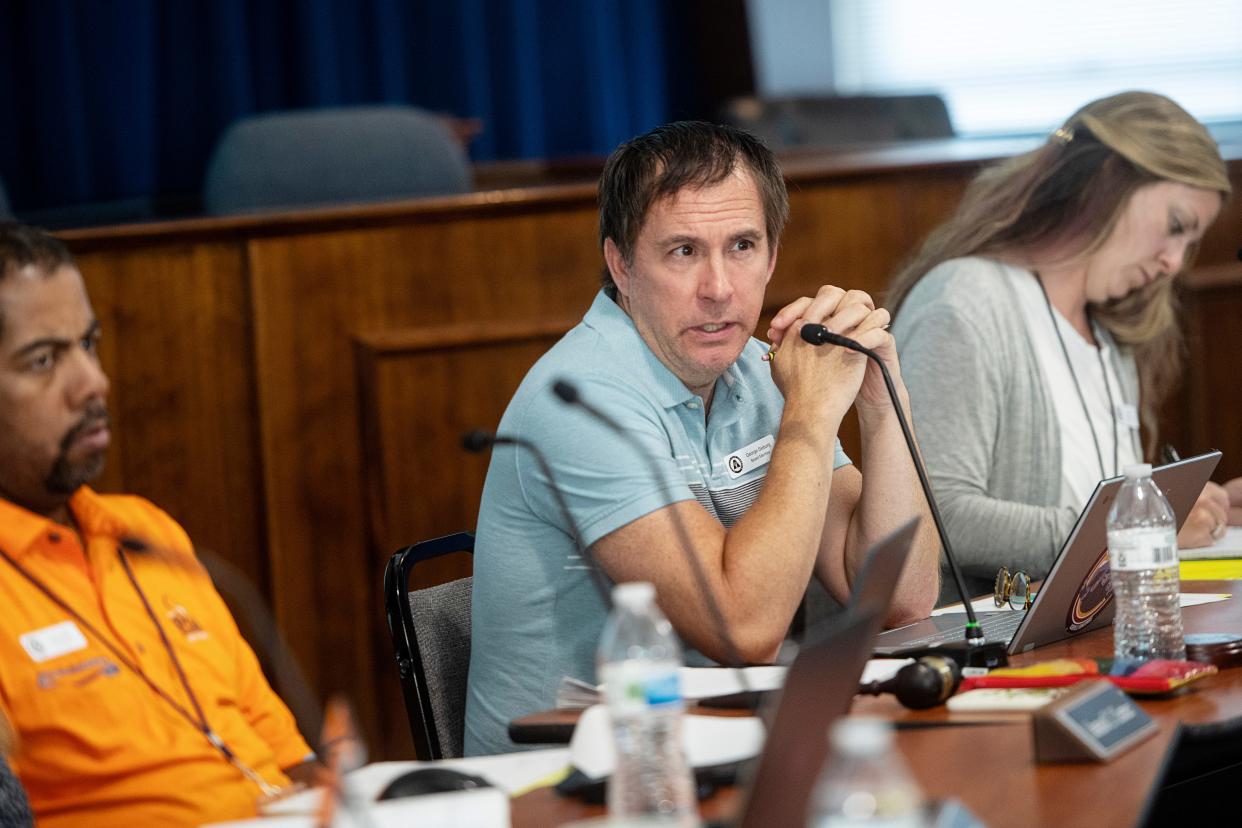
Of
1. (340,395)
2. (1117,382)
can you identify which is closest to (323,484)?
(340,395)

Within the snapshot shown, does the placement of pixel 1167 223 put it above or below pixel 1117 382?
above

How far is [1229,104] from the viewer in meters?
5.65

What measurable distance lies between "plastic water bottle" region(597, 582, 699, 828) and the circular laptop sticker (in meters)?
0.78

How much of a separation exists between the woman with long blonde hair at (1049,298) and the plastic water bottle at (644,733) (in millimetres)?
1380

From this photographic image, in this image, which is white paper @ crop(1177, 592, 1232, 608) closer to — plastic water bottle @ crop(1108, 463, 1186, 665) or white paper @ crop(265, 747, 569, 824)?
plastic water bottle @ crop(1108, 463, 1186, 665)

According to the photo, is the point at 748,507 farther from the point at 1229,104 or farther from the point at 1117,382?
the point at 1229,104

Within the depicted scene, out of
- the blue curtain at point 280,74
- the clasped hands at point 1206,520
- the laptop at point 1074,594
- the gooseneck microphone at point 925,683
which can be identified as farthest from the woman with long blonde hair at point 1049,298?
the blue curtain at point 280,74

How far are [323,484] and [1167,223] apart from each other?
5.68ft

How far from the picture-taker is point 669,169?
201cm

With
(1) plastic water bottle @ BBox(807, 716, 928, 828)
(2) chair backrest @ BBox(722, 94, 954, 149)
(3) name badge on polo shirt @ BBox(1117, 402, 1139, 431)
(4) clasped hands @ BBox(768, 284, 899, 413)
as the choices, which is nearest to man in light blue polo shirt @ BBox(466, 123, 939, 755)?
(4) clasped hands @ BBox(768, 284, 899, 413)

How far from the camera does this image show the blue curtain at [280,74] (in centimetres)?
458

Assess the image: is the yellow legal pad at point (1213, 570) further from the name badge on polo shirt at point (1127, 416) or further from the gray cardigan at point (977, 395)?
the name badge on polo shirt at point (1127, 416)

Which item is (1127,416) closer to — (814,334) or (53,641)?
(814,334)

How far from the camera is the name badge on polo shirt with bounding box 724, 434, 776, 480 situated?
2043 millimetres
